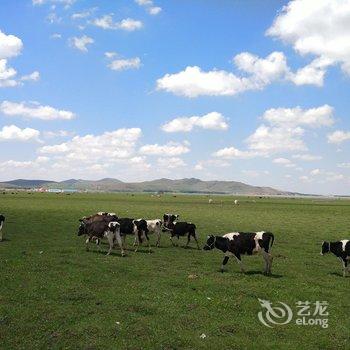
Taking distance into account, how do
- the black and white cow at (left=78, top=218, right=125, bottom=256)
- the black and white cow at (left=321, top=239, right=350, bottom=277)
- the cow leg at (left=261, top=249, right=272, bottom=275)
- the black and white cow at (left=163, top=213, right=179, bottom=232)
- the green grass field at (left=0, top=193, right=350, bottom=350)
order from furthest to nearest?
1. the black and white cow at (left=163, top=213, right=179, bottom=232)
2. the black and white cow at (left=78, top=218, right=125, bottom=256)
3. the black and white cow at (left=321, top=239, right=350, bottom=277)
4. the cow leg at (left=261, top=249, right=272, bottom=275)
5. the green grass field at (left=0, top=193, right=350, bottom=350)

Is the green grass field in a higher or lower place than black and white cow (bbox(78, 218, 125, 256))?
lower

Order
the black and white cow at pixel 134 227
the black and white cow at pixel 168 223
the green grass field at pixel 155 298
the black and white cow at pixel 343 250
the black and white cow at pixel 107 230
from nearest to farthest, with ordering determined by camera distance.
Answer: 1. the green grass field at pixel 155 298
2. the black and white cow at pixel 343 250
3. the black and white cow at pixel 107 230
4. the black and white cow at pixel 134 227
5. the black and white cow at pixel 168 223

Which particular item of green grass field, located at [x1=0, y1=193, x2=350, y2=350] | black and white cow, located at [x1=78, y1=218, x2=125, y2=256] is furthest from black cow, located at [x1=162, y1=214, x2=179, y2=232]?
black and white cow, located at [x1=78, y1=218, x2=125, y2=256]

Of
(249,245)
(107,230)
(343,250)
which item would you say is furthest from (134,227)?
(343,250)

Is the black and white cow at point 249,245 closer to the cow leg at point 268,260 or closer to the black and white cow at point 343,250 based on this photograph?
the cow leg at point 268,260

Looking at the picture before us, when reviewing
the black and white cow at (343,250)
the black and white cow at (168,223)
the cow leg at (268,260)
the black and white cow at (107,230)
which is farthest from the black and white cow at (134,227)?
the black and white cow at (343,250)

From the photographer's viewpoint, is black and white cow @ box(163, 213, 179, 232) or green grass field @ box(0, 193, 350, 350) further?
black and white cow @ box(163, 213, 179, 232)

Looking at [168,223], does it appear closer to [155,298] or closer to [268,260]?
[268,260]

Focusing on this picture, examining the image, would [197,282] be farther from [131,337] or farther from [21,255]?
[21,255]

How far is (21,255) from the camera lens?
22422mm

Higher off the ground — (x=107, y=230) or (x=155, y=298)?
(x=107, y=230)

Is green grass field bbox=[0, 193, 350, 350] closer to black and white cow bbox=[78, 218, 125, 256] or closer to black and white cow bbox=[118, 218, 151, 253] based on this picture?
black and white cow bbox=[78, 218, 125, 256]

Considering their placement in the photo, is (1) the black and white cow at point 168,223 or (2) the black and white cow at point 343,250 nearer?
(2) the black and white cow at point 343,250

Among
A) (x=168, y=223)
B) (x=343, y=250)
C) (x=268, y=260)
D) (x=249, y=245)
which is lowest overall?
(x=268, y=260)
